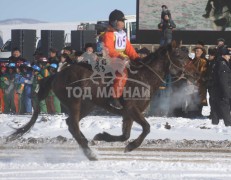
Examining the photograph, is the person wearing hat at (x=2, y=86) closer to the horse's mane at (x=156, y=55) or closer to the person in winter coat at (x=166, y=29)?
the person in winter coat at (x=166, y=29)

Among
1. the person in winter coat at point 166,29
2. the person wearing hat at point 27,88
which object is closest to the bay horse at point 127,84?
the person wearing hat at point 27,88

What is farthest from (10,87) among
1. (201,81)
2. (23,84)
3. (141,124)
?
(141,124)

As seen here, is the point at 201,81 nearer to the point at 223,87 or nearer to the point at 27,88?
the point at 223,87

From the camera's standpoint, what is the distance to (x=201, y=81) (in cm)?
1611

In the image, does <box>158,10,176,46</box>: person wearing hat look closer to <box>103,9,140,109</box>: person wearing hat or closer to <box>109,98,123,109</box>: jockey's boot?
<box>103,9,140,109</box>: person wearing hat

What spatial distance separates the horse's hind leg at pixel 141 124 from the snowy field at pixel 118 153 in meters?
0.22

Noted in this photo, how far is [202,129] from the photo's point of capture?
49.9 ft

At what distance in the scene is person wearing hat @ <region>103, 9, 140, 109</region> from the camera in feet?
36.3

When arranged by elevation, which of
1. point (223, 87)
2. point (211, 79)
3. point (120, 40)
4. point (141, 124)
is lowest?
point (223, 87)

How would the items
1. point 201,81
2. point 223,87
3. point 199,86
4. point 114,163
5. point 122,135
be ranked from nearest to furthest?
1. point 114,163
2. point 122,135
3. point 223,87
4. point 201,81
5. point 199,86

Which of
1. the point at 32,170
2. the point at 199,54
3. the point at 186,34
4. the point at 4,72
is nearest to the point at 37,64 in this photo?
the point at 4,72

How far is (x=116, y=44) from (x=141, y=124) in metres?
1.46

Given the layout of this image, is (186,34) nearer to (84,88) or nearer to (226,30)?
(226,30)

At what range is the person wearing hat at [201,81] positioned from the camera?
1634cm
